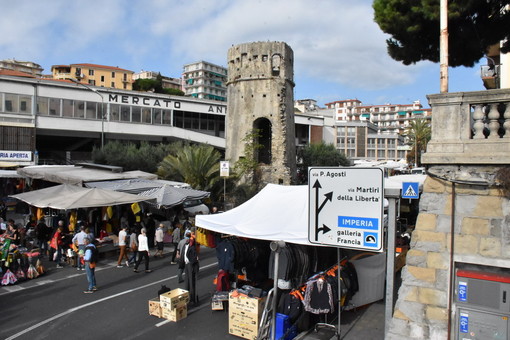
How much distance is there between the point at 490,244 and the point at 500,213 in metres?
0.43

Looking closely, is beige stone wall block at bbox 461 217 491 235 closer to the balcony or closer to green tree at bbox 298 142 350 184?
the balcony

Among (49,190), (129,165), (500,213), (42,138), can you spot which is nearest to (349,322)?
(500,213)

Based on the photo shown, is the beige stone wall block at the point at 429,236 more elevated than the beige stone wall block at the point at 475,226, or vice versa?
the beige stone wall block at the point at 475,226

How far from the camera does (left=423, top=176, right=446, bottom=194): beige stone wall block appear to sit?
5.38m

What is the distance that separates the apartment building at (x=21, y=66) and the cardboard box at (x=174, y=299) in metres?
98.1

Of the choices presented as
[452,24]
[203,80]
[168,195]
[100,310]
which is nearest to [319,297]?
[100,310]

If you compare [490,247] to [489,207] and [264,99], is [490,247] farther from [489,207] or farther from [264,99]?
[264,99]

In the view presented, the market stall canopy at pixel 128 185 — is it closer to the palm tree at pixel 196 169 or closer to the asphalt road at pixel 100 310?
the asphalt road at pixel 100 310

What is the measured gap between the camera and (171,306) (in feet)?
26.2

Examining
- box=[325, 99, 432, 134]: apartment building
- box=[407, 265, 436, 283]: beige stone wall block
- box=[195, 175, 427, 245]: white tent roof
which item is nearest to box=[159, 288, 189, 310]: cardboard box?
box=[195, 175, 427, 245]: white tent roof

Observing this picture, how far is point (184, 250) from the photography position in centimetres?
933

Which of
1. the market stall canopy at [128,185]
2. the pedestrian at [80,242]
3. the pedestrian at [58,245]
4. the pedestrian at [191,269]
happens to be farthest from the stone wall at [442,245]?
the market stall canopy at [128,185]

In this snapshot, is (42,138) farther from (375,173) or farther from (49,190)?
(375,173)

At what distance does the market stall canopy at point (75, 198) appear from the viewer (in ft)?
40.0
